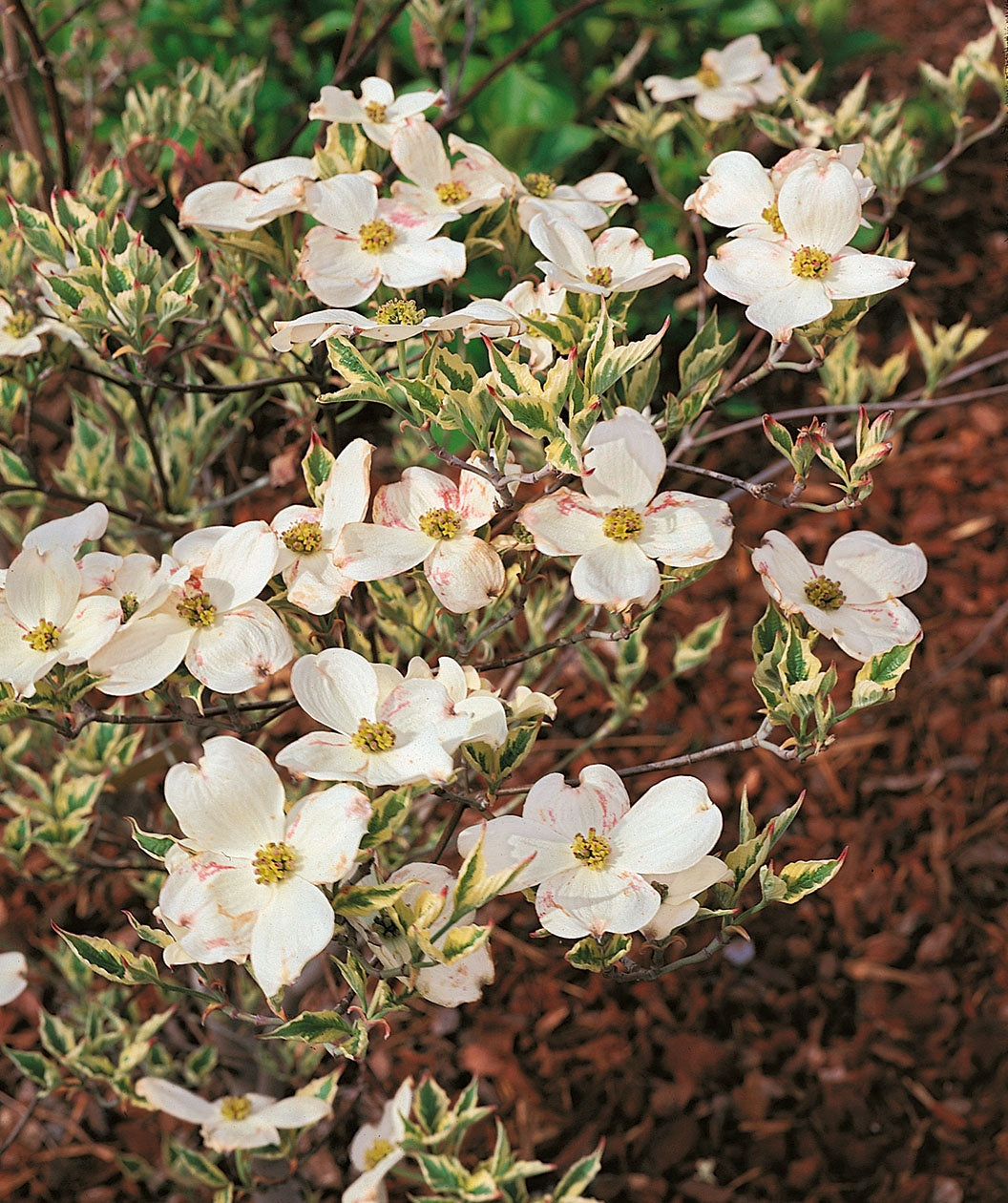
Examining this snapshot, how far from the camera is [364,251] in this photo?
0.79m

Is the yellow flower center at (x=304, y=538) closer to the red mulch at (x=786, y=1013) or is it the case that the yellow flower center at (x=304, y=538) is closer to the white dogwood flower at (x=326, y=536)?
the white dogwood flower at (x=326, y=536)

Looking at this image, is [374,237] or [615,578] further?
[374,237]

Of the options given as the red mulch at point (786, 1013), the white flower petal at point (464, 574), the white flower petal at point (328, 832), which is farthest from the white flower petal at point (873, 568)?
the red mulch at point (786, 1013)

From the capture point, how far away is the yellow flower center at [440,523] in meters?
0.68

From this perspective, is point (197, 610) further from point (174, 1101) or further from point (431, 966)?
point (174, 1101)

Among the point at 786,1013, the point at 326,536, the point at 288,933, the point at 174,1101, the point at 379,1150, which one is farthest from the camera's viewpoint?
the point at 786,1013

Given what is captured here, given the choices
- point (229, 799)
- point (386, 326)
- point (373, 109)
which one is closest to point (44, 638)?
point (229, 799)

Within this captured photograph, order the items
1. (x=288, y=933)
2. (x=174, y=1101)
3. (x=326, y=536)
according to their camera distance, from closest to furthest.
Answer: (x=288, y=933), (x=326, y=536), (x=174, y=1101)

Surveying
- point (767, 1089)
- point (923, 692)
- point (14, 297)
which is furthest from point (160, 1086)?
point (923, 692)

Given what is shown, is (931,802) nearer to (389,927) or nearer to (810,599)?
(810,599)

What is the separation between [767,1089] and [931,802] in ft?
1.59

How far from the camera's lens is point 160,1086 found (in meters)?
0.81

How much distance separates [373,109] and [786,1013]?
118 cm

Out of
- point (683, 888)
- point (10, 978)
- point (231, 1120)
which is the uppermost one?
point (683, 888)
